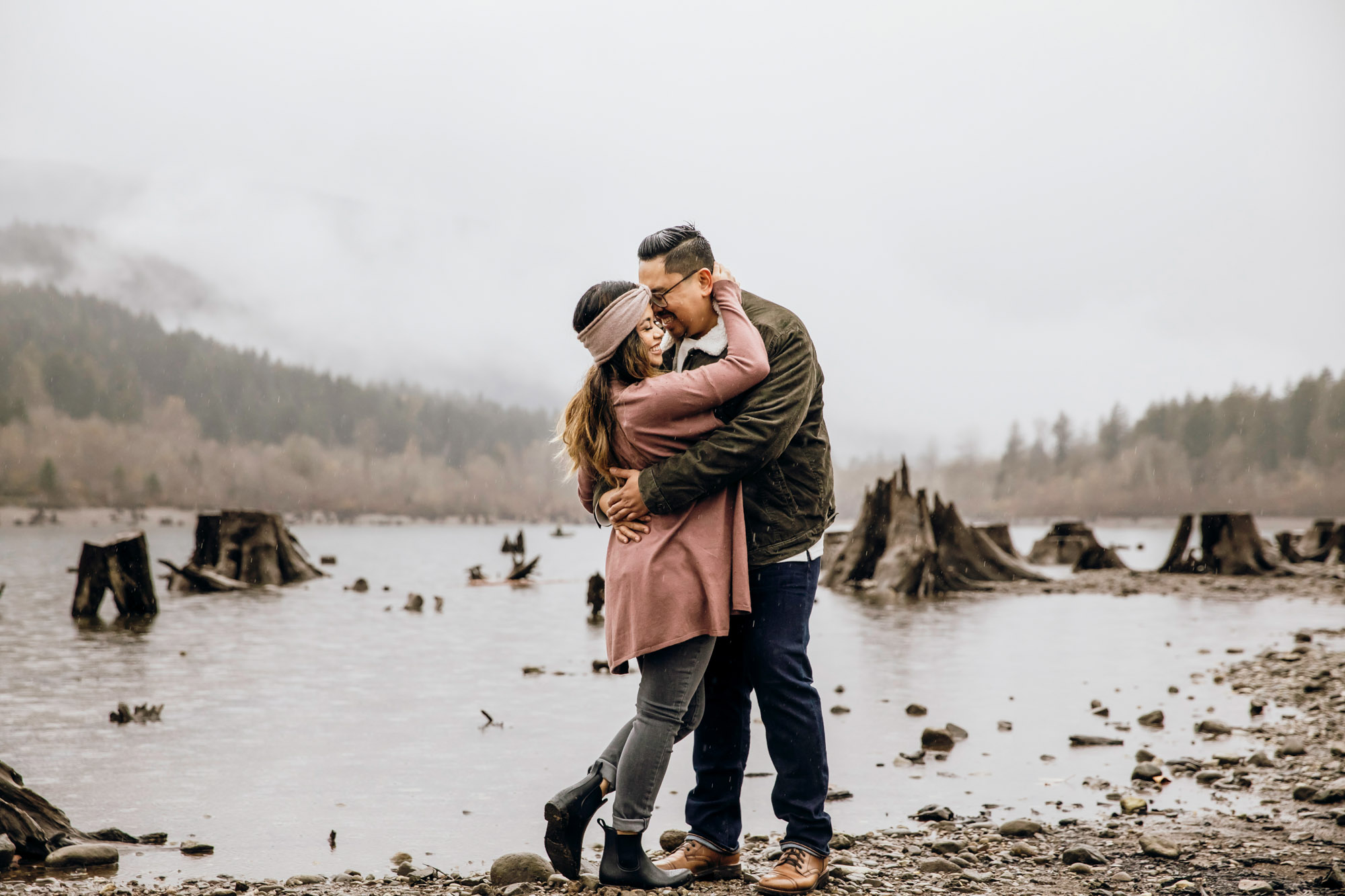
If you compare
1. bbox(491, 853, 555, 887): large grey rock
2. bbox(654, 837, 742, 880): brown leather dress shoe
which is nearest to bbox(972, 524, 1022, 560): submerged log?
bbox(654, 837, 742, 880): brown leather dress shoe

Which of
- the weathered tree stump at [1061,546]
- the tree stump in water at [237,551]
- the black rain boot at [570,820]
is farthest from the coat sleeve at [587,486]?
the weathered tree stump at [1061,546]

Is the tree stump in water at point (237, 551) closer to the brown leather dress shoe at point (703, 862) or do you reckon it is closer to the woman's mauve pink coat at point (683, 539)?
the brown leather dress shoe at point (703, 862)

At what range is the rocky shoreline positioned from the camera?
431 cm

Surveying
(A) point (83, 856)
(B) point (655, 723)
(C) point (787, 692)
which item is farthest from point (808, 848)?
(A) point (83, 856)

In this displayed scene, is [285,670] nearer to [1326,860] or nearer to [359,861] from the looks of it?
[359,861]

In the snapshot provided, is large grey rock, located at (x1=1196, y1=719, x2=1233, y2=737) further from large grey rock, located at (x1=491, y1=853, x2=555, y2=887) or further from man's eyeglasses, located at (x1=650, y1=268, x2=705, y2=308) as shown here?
man's eyeglasses, located at (x1=650, y1=268, x2=705, y2=308)

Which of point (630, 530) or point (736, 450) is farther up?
point (736, 450)

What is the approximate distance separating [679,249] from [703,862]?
2.58m

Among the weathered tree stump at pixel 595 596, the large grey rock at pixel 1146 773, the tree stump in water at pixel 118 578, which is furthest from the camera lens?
the weathered tree stump at pixel 595 596

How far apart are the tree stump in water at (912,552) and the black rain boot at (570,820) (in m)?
19.9

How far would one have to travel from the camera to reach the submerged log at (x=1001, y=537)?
29.6 metres

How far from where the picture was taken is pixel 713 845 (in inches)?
→ 172

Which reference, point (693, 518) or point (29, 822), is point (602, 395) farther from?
point (29, 822)

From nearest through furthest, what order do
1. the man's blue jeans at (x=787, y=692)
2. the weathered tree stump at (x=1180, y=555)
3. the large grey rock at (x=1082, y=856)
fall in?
the man's blue jeans at (x=787, y=692)
the large grey rock at (x=1082, y=856)
the weathered tree stump at (x=1180, y=555)
